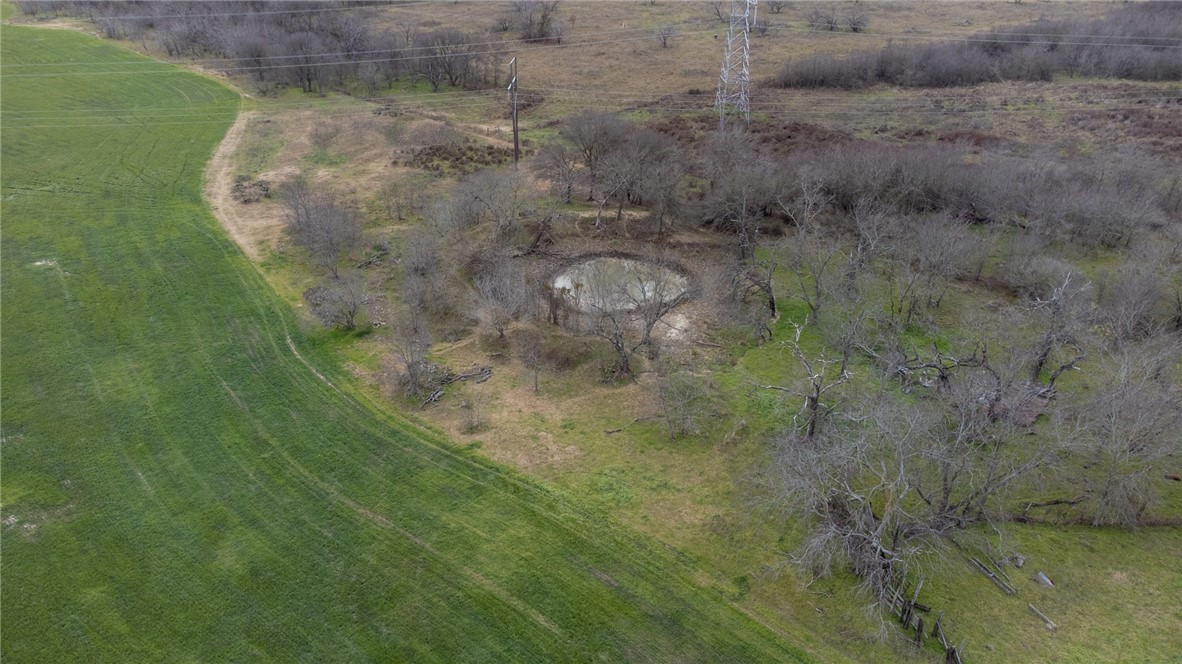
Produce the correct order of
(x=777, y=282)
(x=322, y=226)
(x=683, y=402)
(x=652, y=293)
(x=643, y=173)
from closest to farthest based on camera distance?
(x=683, y=402), (x=652, y=293), (x=322, y=226), (x=777, y=282), (x=643, y=173)

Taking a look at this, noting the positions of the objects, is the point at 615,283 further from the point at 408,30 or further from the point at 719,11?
the point at 719,11

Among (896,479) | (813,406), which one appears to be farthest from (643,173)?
(896,479)

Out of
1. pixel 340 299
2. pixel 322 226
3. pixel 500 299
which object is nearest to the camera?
pixel 500 299

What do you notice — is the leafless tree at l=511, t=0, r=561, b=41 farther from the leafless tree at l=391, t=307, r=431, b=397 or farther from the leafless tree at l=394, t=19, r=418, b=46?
the leafless tree at l=391, t=307, r=431, b=397

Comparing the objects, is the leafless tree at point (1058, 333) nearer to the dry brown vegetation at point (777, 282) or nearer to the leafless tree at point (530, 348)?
the dry brown vegetation at point (777, 282)

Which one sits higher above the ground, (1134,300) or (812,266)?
(812,266)

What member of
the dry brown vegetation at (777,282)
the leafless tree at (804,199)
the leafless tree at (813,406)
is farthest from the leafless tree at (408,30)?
the leafless tree at (813,406)

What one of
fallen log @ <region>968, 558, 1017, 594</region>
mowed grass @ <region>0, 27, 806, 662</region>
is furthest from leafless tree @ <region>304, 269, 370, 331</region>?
fallen log @ <region>968, 558, 1017, 594</region>
